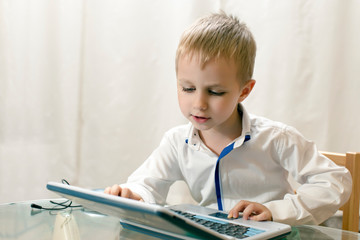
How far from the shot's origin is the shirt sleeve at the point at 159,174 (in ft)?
3.65

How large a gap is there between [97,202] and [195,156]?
510 millimetres

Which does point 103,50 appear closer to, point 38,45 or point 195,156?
point 38,45

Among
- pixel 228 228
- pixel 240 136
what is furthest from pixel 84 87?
pixel 228 228

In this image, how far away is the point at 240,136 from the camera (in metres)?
1.09

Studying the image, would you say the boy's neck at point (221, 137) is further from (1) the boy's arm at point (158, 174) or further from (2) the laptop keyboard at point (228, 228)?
(2) the laptop keyboard at point (228, 228)

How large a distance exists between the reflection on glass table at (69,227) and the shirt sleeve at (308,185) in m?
0.09

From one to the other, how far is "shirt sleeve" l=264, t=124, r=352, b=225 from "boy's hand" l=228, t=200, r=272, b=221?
0.05 metres

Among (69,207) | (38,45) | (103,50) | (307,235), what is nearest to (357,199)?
(307,235)

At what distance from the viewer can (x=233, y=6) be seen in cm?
183

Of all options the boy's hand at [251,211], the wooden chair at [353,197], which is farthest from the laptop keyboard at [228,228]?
the wooden chair at [353,197]

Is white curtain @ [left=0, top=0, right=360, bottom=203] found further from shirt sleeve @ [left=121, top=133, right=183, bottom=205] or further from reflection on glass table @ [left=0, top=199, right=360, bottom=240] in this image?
reflection on glass table @ [left=0, top=199, right=360, bottom=240]

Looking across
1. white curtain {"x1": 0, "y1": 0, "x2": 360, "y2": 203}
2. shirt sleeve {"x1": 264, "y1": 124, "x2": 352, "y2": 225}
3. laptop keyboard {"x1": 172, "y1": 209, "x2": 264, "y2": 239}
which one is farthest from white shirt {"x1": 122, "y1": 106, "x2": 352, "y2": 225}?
white curtain {"x1": 0, "y1": 0, "x2": 360, "y2": 203}

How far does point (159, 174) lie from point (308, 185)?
36cm

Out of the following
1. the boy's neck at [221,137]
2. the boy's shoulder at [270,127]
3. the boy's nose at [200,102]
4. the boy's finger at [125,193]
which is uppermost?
the boy's nose at [200,102]
